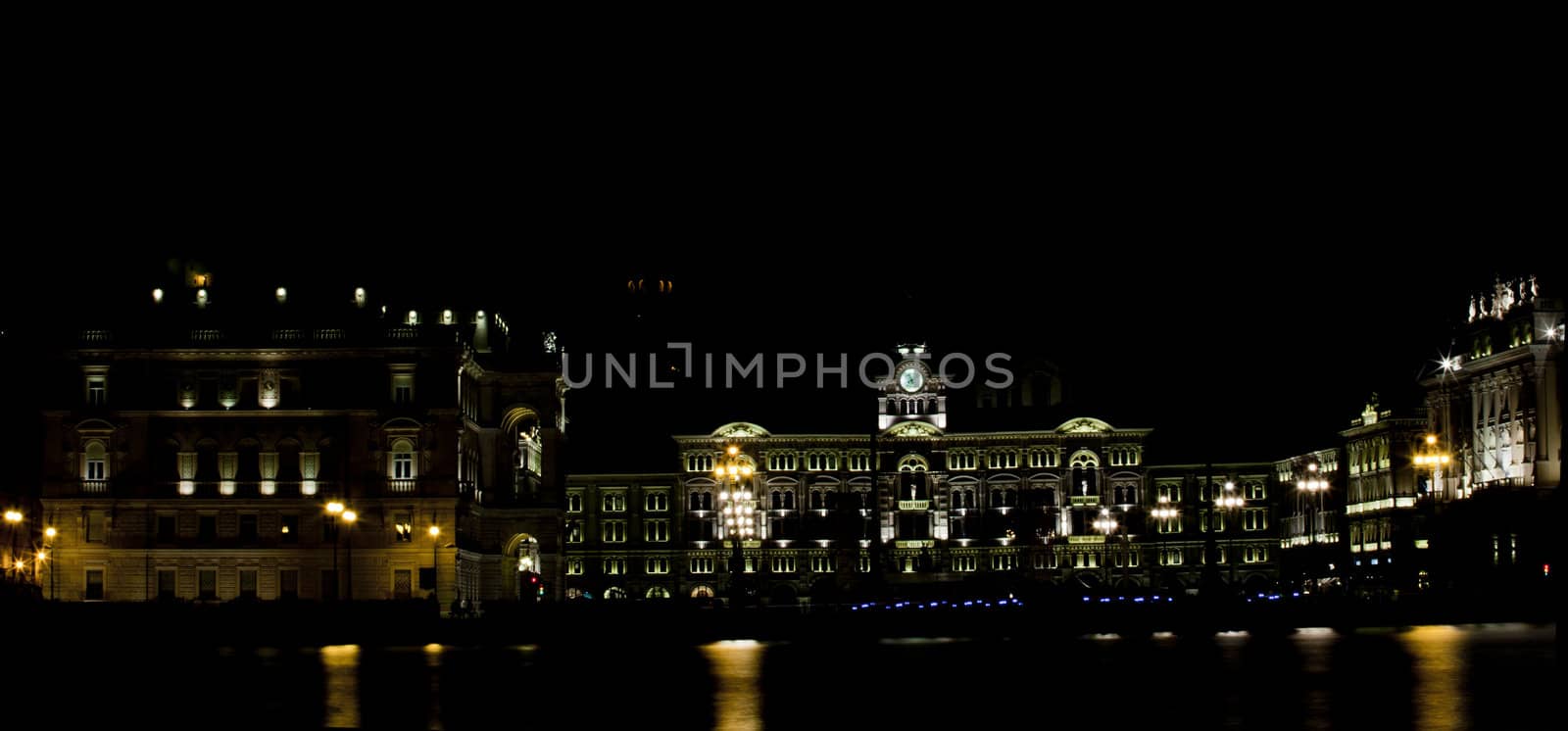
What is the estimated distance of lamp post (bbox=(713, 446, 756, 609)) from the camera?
2576 inches

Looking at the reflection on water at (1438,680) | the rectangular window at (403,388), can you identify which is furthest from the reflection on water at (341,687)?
the rectangular window at (403,388)

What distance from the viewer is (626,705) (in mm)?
29016

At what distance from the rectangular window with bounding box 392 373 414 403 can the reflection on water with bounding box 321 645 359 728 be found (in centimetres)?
2966

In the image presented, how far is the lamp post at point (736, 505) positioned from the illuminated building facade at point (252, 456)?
12198 millimetres

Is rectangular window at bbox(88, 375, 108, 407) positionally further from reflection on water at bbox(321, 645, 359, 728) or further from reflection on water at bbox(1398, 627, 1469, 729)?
reflection on water at bbox(1398, 627, 1469, 729)

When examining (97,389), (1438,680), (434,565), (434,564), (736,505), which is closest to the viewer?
(1438,680)

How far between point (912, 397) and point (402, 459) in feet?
181

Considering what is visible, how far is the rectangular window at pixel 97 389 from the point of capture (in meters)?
80.5

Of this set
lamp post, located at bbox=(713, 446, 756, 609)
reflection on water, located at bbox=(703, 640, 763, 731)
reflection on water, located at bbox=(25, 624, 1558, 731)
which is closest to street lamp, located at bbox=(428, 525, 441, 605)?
lamp post, located at bbox=(713, 446, 756, 609)

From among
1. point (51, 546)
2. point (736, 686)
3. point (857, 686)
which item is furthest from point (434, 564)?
point (857, 686)

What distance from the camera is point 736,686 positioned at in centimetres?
3372

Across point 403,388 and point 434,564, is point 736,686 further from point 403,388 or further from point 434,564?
point 403,388

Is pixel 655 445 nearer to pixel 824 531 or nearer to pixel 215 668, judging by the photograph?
pixel 824 531

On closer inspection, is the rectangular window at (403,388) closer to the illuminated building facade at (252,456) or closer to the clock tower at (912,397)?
the illuminated building facade at (252,456)
